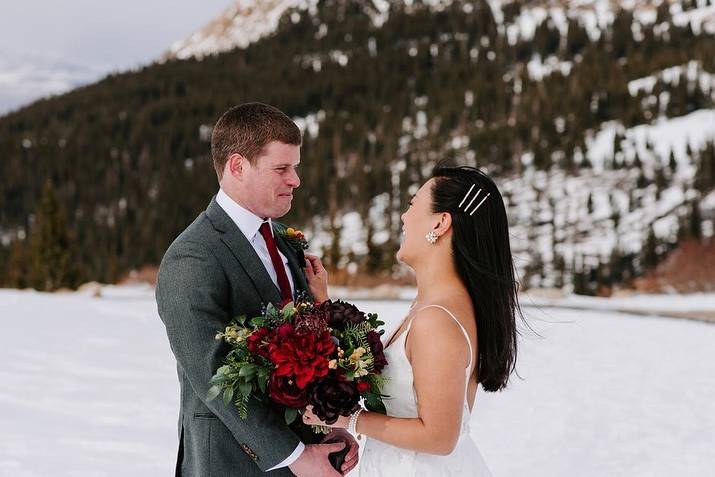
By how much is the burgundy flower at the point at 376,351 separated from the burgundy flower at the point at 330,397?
159mm

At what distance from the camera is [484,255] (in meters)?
2.83

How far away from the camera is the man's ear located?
112 inches

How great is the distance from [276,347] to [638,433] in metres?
6.82

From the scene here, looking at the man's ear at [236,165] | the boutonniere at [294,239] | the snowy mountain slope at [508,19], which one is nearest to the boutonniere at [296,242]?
the boutonniere at [294,239]

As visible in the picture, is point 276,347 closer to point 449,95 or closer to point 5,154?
point 449,95

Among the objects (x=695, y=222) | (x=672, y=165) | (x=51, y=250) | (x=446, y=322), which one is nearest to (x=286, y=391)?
(x=446, y=322)

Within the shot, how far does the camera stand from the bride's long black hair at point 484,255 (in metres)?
2.82

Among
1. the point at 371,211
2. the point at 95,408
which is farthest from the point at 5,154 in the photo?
the point at 95,408

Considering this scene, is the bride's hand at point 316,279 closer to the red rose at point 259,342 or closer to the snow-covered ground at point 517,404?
the red rose at point 259,342

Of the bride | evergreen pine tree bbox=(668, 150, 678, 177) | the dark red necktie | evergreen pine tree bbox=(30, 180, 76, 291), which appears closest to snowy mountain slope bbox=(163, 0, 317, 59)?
evergreen pine tree bbox=(668, 150, 678, 177)

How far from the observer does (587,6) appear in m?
116

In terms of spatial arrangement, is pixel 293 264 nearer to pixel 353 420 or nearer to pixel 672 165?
pixel 353 420

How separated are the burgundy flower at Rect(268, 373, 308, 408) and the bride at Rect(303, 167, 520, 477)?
119 millimetres

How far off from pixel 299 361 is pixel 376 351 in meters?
0.35
